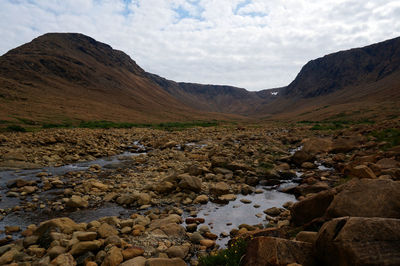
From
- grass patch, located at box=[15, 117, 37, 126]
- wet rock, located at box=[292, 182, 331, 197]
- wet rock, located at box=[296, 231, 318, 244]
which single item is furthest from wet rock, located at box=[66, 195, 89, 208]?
grass patch, located at box=[15, 117, 37, 126]

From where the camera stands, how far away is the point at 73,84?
278 feet

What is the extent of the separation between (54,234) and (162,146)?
16371 mm

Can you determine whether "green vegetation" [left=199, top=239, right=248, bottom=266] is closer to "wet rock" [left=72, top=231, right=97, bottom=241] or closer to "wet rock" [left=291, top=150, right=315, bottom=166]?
"wet rock" [left=72, top=231, right=97, bottom=241]

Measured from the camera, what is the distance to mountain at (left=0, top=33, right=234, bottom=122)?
48906mm

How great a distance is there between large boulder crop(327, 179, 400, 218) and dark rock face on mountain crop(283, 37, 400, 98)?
147387 mm

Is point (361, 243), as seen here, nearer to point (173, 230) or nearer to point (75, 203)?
point (173, 230)

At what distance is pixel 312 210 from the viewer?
6.18 m

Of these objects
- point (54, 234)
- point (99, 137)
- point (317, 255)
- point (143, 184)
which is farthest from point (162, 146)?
point (317, 255)

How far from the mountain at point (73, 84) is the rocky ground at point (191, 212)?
93.7 feet

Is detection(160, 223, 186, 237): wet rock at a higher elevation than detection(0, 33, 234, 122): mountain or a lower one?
lower

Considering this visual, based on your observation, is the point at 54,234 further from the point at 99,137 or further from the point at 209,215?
the point at 99,137

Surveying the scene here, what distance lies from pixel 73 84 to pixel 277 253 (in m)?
94.3

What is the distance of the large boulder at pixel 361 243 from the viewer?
10.3ft

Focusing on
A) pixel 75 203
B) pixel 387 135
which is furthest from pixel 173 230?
pixel 387 135
